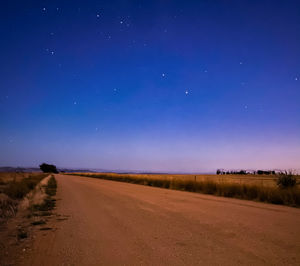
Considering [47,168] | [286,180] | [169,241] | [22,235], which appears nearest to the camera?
[169,241]

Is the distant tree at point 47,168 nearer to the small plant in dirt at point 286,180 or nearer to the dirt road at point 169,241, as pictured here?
the small plant in dirt at point 286,180

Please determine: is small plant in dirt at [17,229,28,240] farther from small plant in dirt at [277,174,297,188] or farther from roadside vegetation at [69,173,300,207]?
small plant in dirt at [277,174,297,188]

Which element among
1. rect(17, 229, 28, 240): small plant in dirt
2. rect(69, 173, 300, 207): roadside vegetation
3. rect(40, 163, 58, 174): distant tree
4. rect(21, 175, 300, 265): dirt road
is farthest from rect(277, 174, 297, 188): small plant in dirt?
rect(40, 163, 58, 174): distant tree

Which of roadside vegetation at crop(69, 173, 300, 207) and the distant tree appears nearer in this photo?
roadside vegetation at crop(69, 173, 300, 207)

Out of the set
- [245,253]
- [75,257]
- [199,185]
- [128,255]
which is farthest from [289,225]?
[199,185]

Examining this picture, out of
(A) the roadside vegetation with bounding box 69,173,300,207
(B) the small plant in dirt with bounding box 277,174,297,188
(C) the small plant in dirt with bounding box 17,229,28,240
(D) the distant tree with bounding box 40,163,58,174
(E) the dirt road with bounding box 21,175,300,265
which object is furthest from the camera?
(D) the distant tree with bounding box 40,163,58,174

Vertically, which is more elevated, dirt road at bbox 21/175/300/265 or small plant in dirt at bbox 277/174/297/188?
small plant in dirt at bbox 277/174/297/188

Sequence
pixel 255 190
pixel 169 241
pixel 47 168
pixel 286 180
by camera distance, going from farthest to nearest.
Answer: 1. pixel 47 168
2. pixel 286 180
3. pixel 255 190
4. pixel 169 241

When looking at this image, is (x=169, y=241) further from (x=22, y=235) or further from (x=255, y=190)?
(x=255, y=190)

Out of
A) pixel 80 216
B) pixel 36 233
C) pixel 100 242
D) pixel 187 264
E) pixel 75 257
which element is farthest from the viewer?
pixel 80 216

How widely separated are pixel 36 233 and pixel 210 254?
419cm

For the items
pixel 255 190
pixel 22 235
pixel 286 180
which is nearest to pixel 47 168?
pixel 286 180

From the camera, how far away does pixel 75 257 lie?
4.25 metres

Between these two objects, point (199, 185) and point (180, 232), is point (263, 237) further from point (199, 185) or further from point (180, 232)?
point (199, 185)
